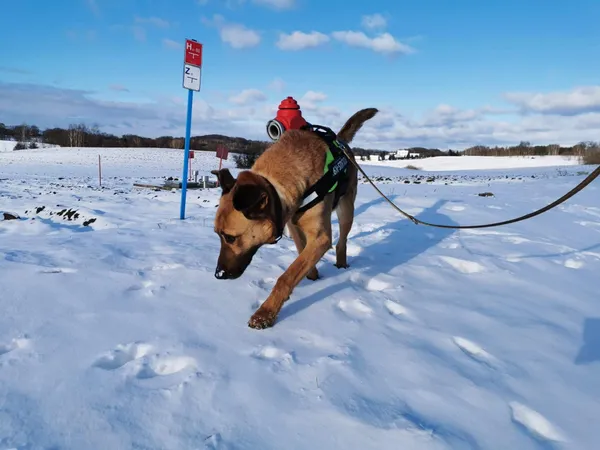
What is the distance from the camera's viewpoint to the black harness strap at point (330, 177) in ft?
11.1

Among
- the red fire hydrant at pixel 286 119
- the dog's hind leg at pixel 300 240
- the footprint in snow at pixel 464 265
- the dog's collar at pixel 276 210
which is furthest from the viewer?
the red fire hydrant at pixel 286 119

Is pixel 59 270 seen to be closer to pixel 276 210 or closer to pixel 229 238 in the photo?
pixel 229 238

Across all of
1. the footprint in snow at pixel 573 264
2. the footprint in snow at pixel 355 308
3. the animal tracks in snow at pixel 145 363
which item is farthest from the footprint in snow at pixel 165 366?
the footprint in snow at pixel 573 264

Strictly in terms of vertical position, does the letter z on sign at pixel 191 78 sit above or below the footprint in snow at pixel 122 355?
above

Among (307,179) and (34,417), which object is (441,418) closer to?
(34,417)

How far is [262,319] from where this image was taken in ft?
9.02

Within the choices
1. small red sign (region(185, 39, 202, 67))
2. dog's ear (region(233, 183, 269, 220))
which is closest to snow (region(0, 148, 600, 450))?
dog's ear (region(233, 183, 269, 220))

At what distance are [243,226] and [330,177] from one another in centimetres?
101

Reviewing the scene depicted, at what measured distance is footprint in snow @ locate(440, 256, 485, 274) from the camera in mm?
4426

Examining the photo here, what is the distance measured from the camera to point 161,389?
6.34 feet

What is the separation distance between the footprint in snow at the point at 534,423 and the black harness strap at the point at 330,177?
203cm

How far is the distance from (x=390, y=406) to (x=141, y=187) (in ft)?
57.9

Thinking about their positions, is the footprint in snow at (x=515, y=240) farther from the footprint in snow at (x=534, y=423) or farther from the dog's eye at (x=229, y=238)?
the dog's eye at (x=229, y=238)

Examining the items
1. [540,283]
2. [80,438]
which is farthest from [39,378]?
[540,283]
